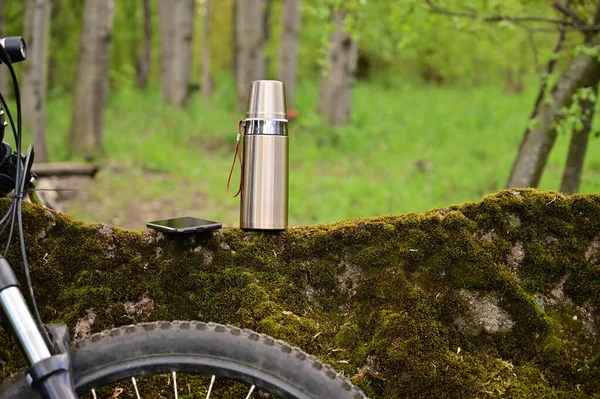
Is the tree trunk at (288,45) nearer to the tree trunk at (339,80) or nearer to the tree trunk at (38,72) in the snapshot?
the tree trunk at (339,80)

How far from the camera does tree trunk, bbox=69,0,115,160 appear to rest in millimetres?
10320

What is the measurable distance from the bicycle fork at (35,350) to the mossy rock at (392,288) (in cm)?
72

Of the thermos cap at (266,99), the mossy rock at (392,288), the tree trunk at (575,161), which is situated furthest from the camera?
the tree trunk at (575,161)

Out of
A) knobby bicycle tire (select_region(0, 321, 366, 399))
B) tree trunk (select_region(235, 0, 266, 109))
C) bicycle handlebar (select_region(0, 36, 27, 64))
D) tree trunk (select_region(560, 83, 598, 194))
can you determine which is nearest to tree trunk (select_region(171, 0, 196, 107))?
tree trunk (select_region(235, 0, 266, 109))

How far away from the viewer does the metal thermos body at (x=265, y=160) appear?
2545 mm

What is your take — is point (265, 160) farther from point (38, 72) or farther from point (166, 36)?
point (166, 36)

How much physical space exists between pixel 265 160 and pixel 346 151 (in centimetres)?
1135

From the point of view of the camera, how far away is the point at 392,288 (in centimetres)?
243

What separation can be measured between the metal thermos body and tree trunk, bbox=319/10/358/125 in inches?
461

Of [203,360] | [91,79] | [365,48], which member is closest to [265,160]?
[203,360]

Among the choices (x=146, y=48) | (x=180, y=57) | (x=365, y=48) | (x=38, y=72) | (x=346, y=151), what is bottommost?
(x=346, y=151)

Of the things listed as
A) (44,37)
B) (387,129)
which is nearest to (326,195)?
(44,37)

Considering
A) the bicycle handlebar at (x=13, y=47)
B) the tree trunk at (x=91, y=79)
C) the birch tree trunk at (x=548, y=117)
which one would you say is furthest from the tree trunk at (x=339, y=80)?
the bicycle handlebar at (x=13, y=47)

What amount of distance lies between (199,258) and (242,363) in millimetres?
777
